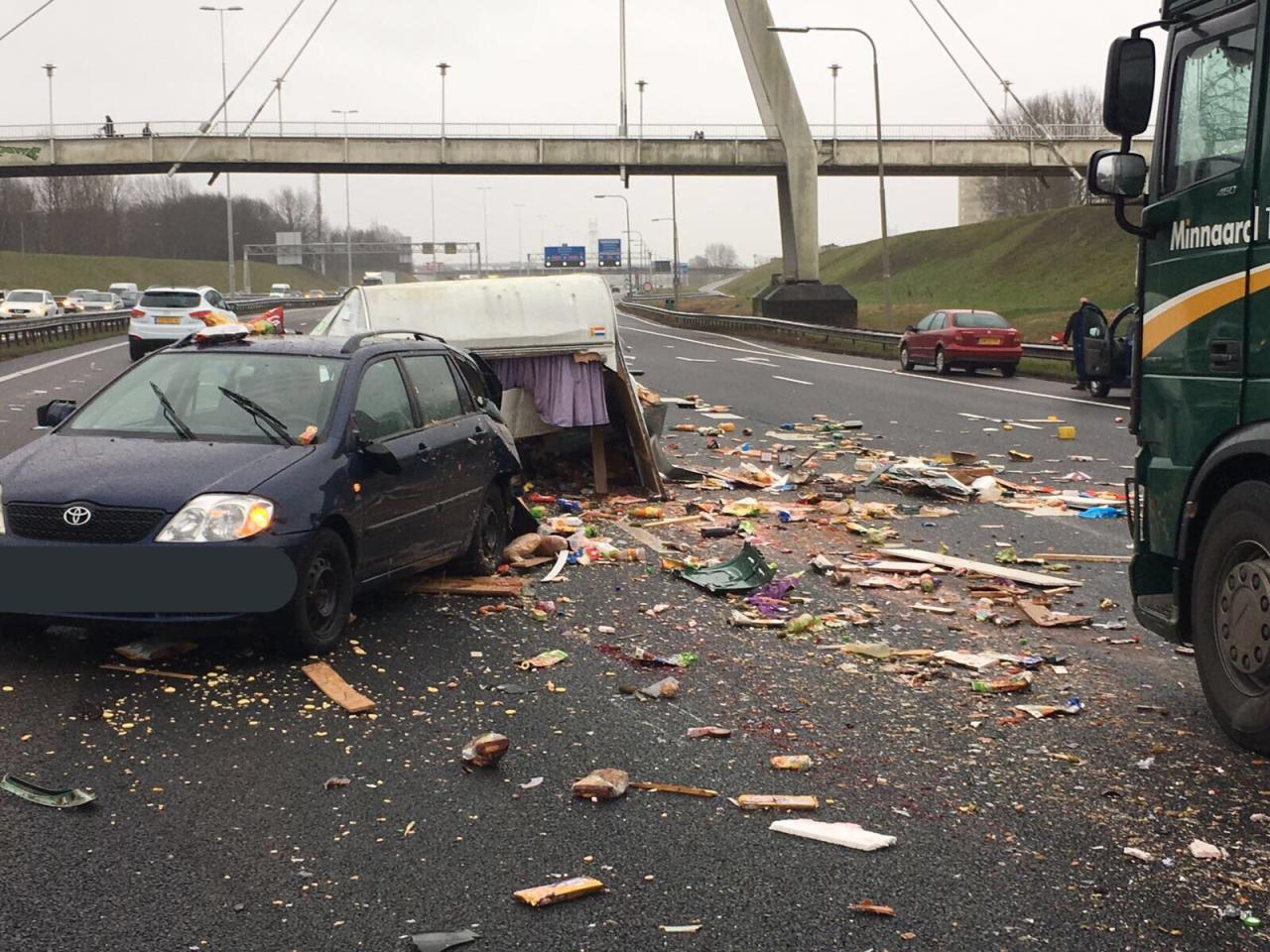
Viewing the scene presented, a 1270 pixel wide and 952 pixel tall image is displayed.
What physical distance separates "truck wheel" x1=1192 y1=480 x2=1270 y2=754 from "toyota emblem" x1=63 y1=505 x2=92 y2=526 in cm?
478

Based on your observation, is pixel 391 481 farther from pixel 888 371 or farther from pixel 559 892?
pixel 888 371

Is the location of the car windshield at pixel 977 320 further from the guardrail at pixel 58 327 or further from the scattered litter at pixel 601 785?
the scattered litter at pixel 601 785

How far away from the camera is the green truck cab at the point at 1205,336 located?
5.25 m

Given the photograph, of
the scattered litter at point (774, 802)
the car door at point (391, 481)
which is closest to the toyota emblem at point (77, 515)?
the car door at point (391, 481)

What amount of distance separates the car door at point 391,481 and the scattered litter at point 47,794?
2.69 meters

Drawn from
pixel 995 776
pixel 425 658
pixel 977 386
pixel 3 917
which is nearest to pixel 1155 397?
pixel 995 776

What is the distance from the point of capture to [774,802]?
5.01m

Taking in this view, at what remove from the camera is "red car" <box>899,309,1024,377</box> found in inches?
1312

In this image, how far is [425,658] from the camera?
23.5 ft

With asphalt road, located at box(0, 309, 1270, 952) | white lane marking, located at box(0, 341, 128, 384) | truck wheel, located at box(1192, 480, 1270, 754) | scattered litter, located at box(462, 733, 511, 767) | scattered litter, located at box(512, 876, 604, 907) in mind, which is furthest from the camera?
white lane marking, located at box(0, 341, 128, 384)

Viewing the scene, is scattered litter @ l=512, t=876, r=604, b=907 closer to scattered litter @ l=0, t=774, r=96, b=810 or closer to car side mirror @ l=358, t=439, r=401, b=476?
scattered litter @ l=0, t=774, r=96, b=810

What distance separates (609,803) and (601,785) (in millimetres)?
79

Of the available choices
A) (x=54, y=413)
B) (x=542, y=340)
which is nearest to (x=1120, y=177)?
(x=54, y=413)

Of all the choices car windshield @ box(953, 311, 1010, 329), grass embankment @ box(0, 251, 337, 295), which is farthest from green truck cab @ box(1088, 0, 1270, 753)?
grass embankment @ box(0, 251, 337, 295)
